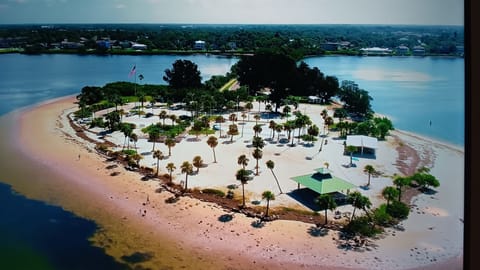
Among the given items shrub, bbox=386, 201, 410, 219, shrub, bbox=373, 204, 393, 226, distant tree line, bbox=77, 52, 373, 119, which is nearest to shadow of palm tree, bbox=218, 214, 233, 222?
shrub, bbox=373, 204, 393, 226

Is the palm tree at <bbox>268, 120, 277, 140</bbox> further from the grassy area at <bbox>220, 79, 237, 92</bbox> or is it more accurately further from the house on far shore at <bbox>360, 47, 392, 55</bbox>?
the house on far shore at <bbox>360, 47, 392, 55</bbox>

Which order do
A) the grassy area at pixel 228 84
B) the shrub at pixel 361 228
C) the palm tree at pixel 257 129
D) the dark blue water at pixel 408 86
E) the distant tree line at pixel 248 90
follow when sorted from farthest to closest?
the grassy area at pixel 228 84 → the distant tree line at pixel 248 90 → the dark blue water at pixel 408 86 → the palm tree at pixel 257 129 → the shrub at pixel 361 228

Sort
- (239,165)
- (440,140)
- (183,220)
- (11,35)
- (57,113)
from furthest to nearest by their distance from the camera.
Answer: (11,35), (57,113), (440,140), (239,165), (183,220)

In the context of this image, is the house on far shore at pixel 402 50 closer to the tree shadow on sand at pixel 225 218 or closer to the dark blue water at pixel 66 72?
the dark blue water at pixel 66 72

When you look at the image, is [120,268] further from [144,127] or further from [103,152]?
[144,127]

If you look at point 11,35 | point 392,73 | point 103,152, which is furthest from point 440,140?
point 11,35

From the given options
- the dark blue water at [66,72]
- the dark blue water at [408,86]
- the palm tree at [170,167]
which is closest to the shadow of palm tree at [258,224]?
the palm tree at [170,167]
